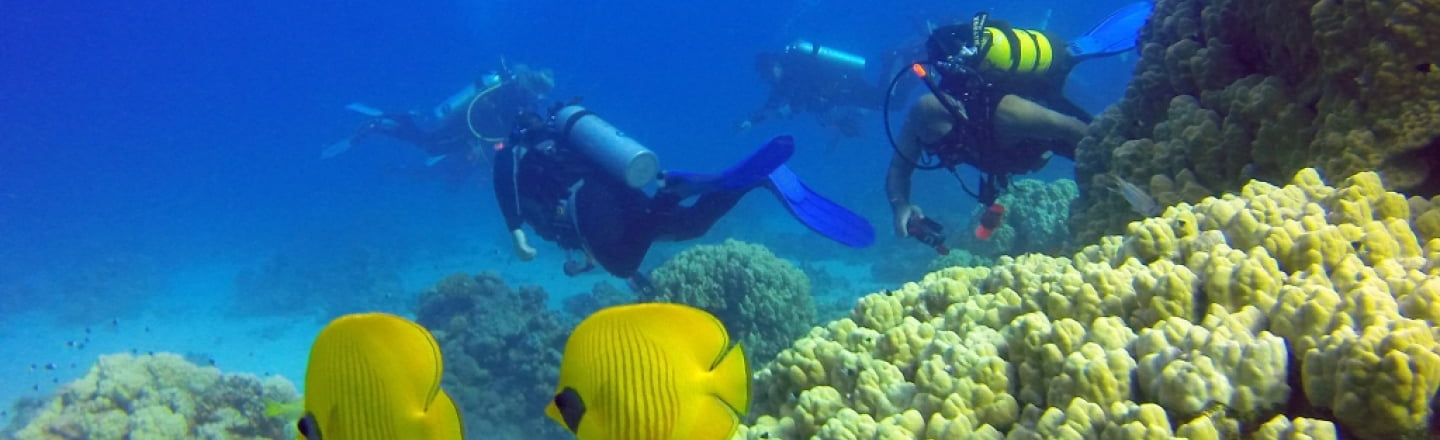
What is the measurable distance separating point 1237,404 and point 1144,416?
227 mm

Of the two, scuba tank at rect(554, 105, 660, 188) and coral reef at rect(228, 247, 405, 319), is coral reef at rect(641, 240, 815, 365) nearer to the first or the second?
scuba tank at rect(554, 105, 660, 188)

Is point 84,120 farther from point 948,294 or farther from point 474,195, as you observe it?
point 948,294

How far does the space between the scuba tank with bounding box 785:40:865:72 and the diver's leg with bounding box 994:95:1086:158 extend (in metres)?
12.3

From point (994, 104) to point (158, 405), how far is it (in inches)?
339

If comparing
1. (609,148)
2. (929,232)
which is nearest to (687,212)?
(609,148)

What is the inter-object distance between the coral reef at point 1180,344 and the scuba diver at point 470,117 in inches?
469

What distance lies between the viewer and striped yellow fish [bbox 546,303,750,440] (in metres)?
1.42

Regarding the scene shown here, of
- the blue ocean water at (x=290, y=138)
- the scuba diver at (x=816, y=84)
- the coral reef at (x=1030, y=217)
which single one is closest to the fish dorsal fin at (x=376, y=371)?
the coral reef at (x=1030, y=217)

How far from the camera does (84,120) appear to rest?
114938mm

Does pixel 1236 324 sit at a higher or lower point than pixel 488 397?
higher

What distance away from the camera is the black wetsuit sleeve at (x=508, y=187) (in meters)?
7.57

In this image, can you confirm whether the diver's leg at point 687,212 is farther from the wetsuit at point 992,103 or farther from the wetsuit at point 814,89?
the wetsuit at point 814,89

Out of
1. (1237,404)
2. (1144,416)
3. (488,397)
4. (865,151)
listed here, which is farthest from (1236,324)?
(865,151)

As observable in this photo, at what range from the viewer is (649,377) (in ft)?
4.70
